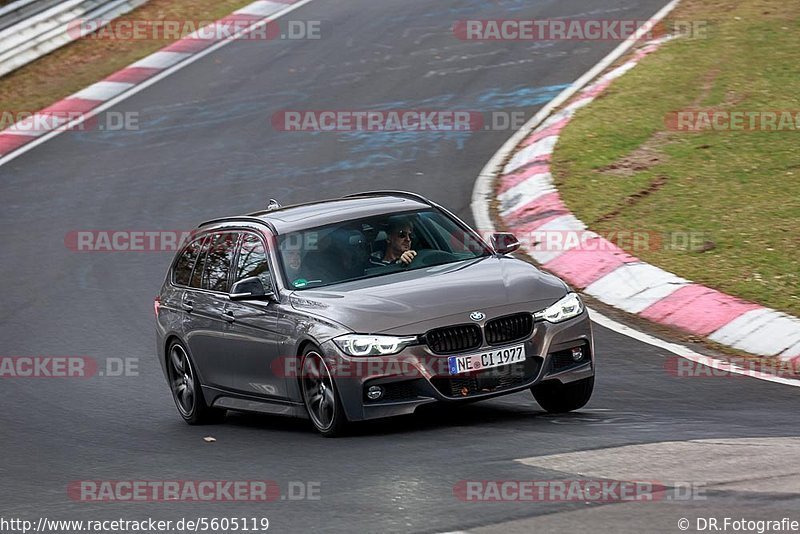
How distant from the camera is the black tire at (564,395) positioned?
9.50 metres

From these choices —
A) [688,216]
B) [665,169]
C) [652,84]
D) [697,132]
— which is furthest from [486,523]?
[652,84]

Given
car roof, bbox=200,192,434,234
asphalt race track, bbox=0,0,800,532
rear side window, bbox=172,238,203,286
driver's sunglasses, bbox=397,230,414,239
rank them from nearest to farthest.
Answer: asphalt race track, bbox=0,0,800,532 → driver's sunglasses, bbox=397,230,414,239 → car roof, bbox=200,192,434,234 → rear side window, bbox=172,238,203,286

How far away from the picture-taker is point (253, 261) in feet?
34.3

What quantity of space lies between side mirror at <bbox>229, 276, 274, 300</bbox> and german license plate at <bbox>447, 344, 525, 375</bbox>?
5.32ft

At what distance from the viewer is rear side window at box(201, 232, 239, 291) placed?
35.7ft

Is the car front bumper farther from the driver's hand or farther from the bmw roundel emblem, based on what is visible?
the driver's hand

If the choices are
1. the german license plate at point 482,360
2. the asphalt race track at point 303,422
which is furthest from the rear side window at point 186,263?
the german license plate at point 482,360

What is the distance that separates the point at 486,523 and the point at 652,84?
44.8 feet

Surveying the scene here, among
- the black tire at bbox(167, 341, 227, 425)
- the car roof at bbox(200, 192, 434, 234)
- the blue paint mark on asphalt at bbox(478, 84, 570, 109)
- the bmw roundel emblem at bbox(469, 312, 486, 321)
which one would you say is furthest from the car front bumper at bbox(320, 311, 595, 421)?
the blue paint mark on asphalt at bbox(478, 84, 570, 109)

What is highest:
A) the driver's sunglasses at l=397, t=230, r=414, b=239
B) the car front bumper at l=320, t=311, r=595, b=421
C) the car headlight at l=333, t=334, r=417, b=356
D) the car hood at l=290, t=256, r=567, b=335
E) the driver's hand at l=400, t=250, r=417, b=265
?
the driver's sunglasses at l=397, t=230, r=414, b=239

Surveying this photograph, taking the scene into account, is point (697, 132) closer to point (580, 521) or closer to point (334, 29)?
point (334, 29)

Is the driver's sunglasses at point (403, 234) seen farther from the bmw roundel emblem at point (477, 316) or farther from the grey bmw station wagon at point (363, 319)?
the bmw roundel emblem at point (477, 316)

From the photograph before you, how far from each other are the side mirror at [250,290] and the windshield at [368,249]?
19 cm

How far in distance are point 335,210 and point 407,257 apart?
2.63 ft
